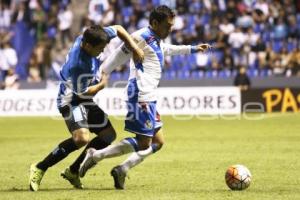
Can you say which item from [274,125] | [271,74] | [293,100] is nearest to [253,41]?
[271,74]

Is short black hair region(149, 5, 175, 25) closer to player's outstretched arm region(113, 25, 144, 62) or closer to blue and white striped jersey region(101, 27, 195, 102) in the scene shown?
blue and white striped jersey region(101, 27, 195, 102)

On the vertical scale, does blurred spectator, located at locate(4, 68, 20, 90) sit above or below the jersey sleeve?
below

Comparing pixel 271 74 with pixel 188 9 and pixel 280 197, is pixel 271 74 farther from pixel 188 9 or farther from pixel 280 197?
pixel 280 197

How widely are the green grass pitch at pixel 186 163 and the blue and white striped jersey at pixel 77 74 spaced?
1126 mm

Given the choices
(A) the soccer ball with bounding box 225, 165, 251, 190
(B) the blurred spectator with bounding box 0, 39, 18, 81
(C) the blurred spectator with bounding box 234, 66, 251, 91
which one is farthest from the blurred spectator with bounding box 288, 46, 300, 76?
(A) the soccer ball with bounding box 225, 165, 251, 190

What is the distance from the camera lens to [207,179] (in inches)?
406

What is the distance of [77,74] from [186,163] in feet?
12.4

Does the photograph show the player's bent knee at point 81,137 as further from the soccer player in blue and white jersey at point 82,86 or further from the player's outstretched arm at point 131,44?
the player's outstretched arm at point 131,44

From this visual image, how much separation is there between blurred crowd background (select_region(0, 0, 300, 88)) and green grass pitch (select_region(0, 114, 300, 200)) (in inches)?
187

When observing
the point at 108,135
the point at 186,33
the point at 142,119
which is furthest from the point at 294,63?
the point at 142,119

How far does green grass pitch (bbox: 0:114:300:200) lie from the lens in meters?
9.00

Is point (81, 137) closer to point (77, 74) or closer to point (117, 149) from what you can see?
point (117, 149)

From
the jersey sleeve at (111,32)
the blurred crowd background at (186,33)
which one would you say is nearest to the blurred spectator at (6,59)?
the blurred crowd background at (186,33)

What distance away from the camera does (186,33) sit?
2750 centimetres
